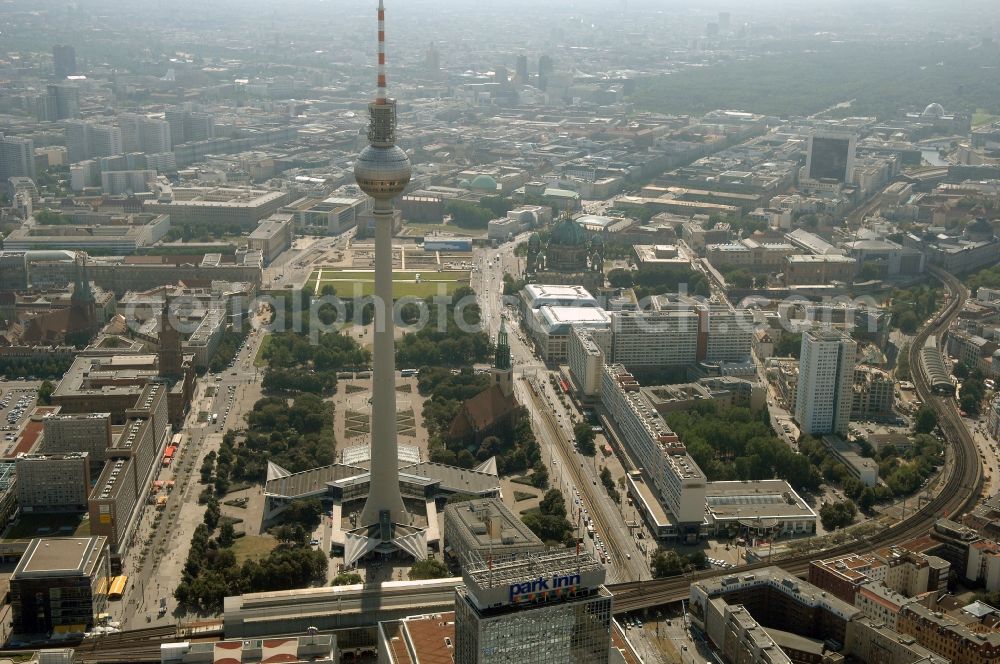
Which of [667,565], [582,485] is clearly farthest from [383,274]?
[667,565]

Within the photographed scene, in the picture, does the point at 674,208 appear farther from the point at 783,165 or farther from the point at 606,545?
the point at 606,545

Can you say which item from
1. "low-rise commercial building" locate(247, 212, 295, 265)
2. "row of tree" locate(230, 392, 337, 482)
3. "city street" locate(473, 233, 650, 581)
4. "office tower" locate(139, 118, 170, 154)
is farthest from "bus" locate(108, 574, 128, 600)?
"office tower" locate(139, 118, 170, 154)

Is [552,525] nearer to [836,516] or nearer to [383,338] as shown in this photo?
[383,338]

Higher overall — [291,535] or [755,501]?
[755,501]

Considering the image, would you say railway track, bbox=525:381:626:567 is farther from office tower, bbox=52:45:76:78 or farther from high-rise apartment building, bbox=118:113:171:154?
office tower, bbox=52:45:76:78

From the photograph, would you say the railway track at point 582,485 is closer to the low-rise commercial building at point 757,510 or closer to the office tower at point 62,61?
the low-rise commercial building at point 757,510

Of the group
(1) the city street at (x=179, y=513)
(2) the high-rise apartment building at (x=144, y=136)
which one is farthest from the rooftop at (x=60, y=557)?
(2) the high-rise apartment building at (x=144, y=136)
